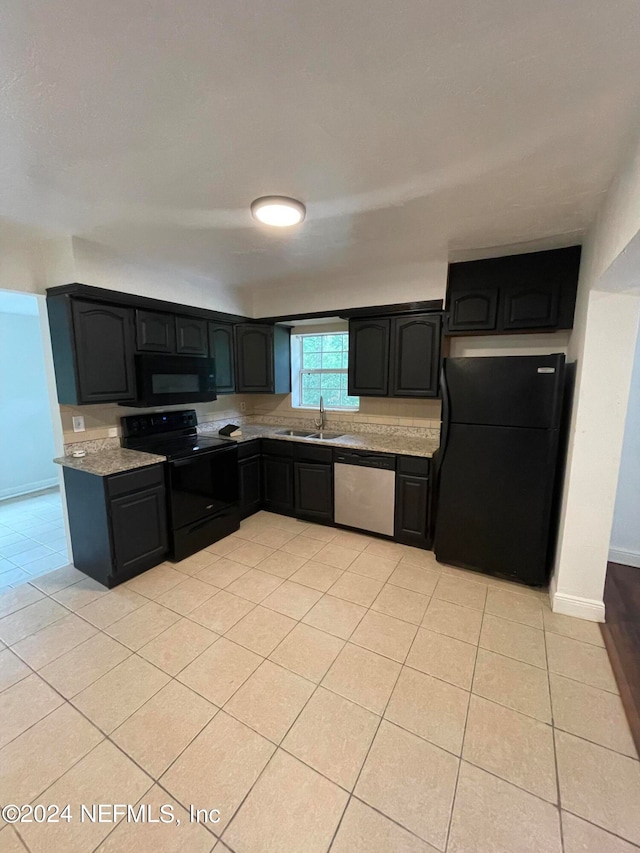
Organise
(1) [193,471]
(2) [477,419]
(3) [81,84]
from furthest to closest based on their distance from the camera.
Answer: (1) [193,471], (2) [477,419], (3) [81,84]

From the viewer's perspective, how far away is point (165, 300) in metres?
3.16

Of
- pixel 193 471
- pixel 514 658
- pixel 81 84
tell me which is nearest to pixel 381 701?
pixel 514 658

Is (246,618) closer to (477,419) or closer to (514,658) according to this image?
(514,658)

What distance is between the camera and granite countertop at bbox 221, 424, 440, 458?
3076mm

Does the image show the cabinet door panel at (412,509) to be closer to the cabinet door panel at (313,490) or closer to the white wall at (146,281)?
the cabinet door panel at (313,490)

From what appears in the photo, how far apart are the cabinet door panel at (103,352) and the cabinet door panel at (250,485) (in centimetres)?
130

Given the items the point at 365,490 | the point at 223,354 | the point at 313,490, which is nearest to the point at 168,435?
the point at 223,354

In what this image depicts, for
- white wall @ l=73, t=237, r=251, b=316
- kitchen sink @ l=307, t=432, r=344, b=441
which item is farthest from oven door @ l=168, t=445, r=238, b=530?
white wall @ l=73, t=237, r=251, b=316

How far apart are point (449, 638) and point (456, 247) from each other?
263 centimetres

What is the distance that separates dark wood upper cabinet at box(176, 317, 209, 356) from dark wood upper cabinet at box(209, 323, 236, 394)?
3.8 inches

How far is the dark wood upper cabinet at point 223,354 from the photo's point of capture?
3619mm

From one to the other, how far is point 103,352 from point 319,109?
2.23 metres

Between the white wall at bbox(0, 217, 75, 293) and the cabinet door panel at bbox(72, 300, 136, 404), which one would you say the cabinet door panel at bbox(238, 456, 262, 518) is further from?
the white wall at bbox(0, 217, 75, 293)

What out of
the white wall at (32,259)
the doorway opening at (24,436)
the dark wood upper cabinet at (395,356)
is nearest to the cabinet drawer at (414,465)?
the dark wood upper cabinet at (395,356)
